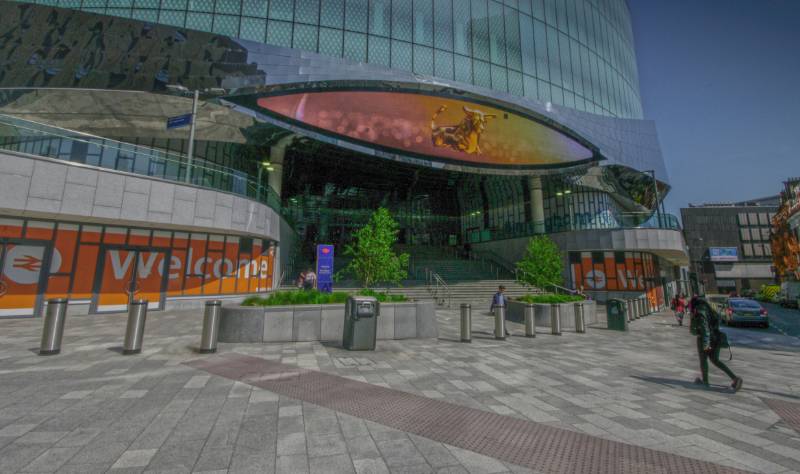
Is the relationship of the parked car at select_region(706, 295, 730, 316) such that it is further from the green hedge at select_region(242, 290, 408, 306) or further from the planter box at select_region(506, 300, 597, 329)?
the green hedge at select_region(242, 290, 408, 306)

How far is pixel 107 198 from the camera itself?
13.1 m

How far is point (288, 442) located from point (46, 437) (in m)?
2.62

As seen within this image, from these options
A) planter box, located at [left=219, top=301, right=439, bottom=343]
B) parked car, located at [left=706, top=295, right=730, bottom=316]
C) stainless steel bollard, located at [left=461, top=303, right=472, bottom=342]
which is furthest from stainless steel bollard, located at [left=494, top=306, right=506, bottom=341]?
parked car, located at [left=706, top=295, right=730, bottom=316]

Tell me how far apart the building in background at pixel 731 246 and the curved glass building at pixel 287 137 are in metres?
65.4

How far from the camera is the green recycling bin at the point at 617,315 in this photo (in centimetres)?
1441

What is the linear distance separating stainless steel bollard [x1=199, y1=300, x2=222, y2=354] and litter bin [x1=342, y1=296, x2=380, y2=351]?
3.16 m

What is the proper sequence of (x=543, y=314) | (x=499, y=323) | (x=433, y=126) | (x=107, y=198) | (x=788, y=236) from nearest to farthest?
(x=499, y=323)
(x=107, y=198)
(x=543, y=314)
(x=433, y=126)
(x=788, y=236)

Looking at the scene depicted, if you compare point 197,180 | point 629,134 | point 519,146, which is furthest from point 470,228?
point 197,180

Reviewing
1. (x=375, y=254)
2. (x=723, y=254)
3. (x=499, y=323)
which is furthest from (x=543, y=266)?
(x=723, y=254)

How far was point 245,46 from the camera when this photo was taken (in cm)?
2222

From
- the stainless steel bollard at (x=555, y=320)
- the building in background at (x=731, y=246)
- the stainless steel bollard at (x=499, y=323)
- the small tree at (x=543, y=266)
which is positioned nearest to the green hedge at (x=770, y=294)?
the building in background at (x=731, y=246)

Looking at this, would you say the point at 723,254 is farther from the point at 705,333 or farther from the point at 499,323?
the point at 705,333

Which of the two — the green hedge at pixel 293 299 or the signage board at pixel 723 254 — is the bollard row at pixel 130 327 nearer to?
the green hedge at pixel 293 299

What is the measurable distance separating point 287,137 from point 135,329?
19138mm
